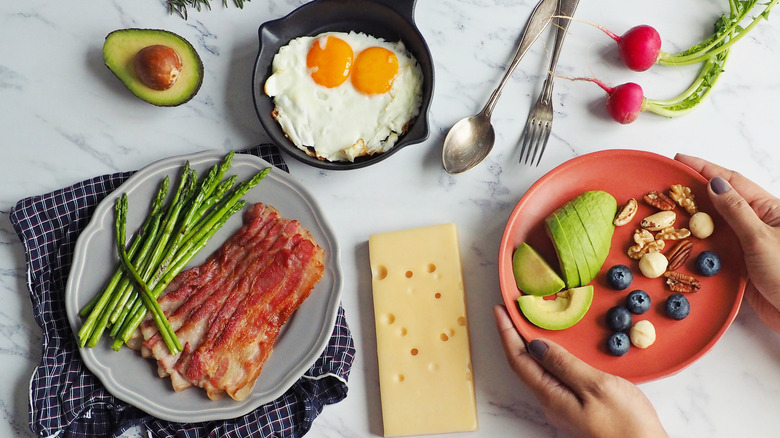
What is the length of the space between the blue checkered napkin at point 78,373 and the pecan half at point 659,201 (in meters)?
1.30

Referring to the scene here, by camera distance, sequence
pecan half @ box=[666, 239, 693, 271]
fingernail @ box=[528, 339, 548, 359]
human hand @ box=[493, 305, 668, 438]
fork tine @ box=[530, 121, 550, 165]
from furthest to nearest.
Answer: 1. fork tine @ box=[530, 121, 550, 165]
2. pecan half @ box=[666, 239, 693, 271]
3. fingernail @ box=[528, 339, 548, 359]
4. human hand @ box=[493, 305, 668, 438]

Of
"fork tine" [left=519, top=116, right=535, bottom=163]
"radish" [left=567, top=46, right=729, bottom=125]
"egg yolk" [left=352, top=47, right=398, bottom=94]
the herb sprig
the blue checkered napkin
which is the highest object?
the herb sprig

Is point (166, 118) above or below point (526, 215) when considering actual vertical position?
above

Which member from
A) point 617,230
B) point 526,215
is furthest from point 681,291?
point 526,215

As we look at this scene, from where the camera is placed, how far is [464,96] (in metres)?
2.62

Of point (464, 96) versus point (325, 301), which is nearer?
point (325, 301)

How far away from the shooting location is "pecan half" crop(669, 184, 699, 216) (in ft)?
7.91

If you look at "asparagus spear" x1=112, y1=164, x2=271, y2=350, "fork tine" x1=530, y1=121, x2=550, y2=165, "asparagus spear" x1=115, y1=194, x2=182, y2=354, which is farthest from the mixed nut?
"asparagus spear" x1=115, y1=194, x2=182, y2=354

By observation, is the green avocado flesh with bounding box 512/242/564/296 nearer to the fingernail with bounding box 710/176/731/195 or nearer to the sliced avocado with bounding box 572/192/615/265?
the sliced avocado with bounding box 572/192/615/265

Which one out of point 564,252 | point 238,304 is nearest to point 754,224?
point 564,252

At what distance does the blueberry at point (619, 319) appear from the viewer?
2352 mm

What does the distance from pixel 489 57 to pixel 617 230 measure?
2.89ft

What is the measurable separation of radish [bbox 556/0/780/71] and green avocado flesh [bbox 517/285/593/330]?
0.93 m

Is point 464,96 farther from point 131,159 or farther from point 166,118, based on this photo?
point 131,159
